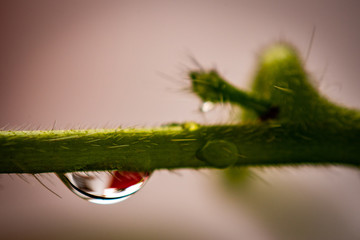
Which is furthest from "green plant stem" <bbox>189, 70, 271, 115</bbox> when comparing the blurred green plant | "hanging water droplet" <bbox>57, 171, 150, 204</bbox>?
"hanging water droplet" <bbox>57, 171, 150, 204</bbox>

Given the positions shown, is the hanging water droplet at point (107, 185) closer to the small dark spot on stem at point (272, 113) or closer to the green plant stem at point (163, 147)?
the green plant stem at point (163, 147)

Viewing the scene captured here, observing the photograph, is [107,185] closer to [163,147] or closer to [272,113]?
[163,147]

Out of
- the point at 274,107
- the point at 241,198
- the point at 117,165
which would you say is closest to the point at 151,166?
the point at 117,165

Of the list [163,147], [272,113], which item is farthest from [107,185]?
[272,113]

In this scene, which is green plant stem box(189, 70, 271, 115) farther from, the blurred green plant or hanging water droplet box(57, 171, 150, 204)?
hanging water droplet box(57, 171, 150, 204)

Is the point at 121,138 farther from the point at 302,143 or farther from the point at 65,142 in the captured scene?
the point at 302,143

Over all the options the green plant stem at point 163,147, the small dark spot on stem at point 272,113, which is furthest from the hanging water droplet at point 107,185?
the small dark spot on stem at point 272,113
